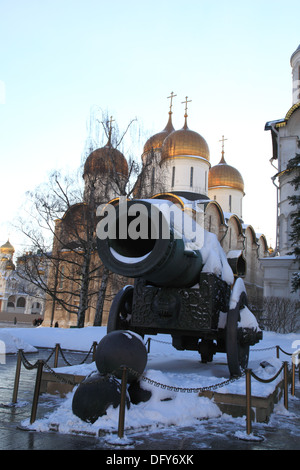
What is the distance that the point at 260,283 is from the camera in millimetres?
36094

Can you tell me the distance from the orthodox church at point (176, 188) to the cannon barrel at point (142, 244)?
→ 11.9 metres

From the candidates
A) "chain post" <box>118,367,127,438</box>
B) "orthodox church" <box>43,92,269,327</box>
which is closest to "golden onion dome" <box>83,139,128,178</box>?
"orthodox church" <box>43,92,269,327</box>

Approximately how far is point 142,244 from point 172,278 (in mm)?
533

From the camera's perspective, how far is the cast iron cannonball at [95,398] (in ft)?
13.1

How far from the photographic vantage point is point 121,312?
5.94 meters

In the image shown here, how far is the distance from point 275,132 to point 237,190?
37.0 ft

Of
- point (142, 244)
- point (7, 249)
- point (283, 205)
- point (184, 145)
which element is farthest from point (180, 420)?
point (7, 249)

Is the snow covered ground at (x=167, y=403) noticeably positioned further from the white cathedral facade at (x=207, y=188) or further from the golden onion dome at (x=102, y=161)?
the white cathedral facade at (x=207, y=188)

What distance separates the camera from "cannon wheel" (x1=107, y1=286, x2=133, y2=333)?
5793mm

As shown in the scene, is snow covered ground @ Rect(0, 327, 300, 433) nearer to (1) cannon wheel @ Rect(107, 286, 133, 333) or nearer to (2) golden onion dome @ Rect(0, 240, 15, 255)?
(1) cannon wheel @ Rect(107, 286, 133, 333)

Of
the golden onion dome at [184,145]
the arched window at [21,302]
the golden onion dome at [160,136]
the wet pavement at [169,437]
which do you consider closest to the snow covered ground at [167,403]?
the wet pavement at [169,437]

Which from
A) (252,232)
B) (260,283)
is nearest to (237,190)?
(252,232)

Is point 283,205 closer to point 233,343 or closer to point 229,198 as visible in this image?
point 229,198

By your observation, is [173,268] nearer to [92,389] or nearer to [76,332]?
[92,389]
